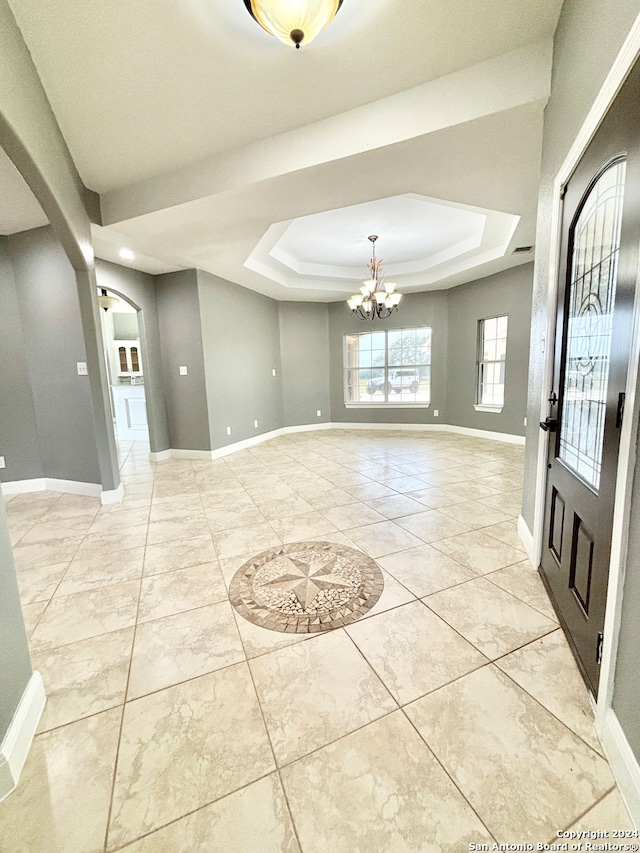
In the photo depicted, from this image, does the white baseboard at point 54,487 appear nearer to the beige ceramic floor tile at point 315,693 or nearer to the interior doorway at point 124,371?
the interior doorway at point 124,371

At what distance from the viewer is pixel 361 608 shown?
1784 mm

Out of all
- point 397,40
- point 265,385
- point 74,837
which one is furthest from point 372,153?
point 265,385

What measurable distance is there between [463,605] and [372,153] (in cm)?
276

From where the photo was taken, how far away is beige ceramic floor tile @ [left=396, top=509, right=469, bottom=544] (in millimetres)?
2555

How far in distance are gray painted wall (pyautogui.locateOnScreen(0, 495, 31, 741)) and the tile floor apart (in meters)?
0.20

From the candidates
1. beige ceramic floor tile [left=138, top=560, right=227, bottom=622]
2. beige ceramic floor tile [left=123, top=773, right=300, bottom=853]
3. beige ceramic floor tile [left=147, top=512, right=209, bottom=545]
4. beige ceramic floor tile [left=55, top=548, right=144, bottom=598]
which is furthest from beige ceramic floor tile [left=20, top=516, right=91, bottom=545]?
beige ceramic floor tile [left=123, top=773, right=300, bottom=853]

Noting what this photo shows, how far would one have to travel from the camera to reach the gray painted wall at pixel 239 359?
198 inches

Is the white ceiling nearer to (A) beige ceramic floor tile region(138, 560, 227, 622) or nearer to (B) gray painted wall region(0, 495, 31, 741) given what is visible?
(B) gray painted wall region(0, 495, 31, 741)

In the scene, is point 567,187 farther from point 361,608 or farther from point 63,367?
point 63,367

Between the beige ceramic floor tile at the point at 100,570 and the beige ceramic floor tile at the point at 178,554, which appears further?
the beige ceramic floor tile at the point at 178,554

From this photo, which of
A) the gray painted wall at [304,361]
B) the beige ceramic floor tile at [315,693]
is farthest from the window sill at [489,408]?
the beige ceramic floor tile at [315,693]

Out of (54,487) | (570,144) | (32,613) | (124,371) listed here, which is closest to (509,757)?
(32,613)

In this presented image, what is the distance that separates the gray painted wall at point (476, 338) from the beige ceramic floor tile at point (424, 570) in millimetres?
3936

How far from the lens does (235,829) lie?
3.06ft
